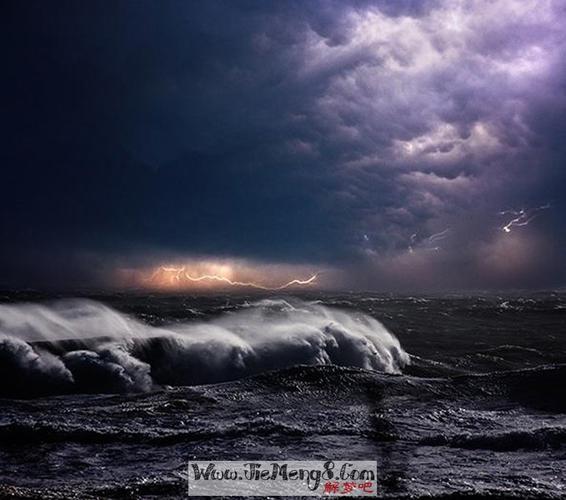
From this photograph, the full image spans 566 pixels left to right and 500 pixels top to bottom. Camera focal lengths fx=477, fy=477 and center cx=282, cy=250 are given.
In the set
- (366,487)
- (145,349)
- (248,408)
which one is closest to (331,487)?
(366,487)

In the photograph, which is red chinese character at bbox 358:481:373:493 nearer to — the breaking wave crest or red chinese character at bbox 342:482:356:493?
red chinese character at bbox 342:482:356:493

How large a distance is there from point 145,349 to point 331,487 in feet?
31.3

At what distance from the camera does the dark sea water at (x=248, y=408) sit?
197 inches

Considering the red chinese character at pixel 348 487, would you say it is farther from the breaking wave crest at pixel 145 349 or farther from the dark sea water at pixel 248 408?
the breaking wave crest at pixel 145 349

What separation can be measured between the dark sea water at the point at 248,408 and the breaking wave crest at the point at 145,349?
5cm

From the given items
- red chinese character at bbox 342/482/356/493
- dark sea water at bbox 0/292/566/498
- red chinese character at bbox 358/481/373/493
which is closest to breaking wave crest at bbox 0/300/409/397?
dark sea water at bbox 0/292/566/498

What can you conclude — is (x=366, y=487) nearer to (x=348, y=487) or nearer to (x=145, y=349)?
(x=348, y=487)

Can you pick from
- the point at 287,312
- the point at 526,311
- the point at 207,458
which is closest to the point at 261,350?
the point at 287,312

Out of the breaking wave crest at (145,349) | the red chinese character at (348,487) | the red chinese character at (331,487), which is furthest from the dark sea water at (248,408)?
the red chinese character at (331,487)

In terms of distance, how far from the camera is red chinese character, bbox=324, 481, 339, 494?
469 cm

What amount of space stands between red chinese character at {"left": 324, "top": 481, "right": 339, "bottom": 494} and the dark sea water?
48 centimetres

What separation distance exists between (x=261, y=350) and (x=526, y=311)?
34704 mm

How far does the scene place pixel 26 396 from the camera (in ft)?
30.9

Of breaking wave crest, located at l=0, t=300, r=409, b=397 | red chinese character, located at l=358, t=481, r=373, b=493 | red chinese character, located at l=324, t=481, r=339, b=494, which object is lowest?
red chinese character, located at l=324, t=481, r=339, b=494
